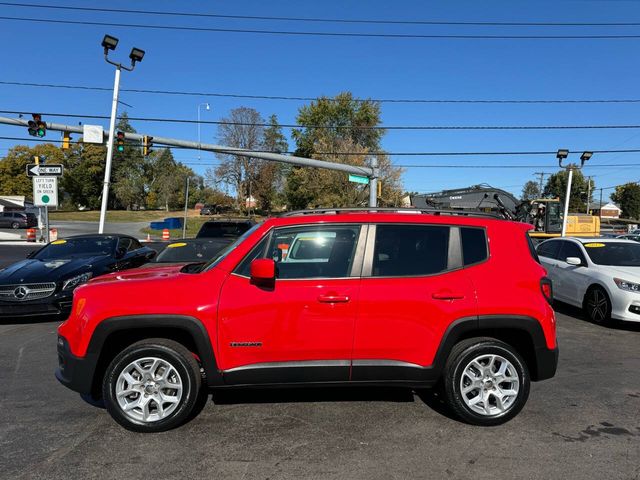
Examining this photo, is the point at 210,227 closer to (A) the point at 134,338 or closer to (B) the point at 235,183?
(A) the point at 134,338

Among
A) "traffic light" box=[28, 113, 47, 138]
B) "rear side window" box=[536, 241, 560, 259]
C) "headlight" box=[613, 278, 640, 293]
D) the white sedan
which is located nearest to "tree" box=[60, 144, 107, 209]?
"traffic light" box=[28, 113, 47, 138]

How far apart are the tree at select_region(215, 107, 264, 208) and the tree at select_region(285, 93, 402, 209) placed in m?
6.78

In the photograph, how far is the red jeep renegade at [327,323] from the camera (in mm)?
3713

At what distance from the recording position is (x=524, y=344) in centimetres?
407

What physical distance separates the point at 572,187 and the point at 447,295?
10365cm

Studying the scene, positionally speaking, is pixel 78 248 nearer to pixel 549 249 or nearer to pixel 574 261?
pixel 574 261

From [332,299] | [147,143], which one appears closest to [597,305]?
[332,299]

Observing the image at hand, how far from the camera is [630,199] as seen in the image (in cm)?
10194

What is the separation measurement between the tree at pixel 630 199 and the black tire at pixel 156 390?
4692 inches

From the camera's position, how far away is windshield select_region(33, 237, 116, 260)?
9.40 metres

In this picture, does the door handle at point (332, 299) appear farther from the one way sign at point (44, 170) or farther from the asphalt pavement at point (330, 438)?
the one way sign at point (44, 170)

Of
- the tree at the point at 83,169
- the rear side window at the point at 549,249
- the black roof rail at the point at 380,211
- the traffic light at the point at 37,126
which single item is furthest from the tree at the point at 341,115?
the black roof rail at the point at 380,211

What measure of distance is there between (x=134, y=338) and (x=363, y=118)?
64.5 meters

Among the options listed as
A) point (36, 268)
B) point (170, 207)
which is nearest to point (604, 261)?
point (36, 268)
